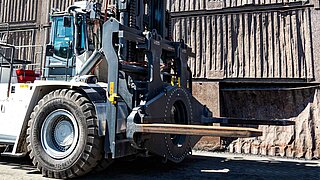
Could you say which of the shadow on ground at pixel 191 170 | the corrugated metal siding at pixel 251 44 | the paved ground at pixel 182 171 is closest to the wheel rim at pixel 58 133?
the paved ground at pixel 182 171

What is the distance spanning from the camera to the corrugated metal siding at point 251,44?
1055 cm

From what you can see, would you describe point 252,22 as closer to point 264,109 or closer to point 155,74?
point 264,109

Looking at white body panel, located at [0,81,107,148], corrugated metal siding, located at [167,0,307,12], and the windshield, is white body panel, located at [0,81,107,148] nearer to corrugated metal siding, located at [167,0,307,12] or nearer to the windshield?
the windshield

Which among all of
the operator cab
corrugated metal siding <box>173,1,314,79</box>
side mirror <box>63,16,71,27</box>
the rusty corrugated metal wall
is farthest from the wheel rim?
corrugated metal siding <box>173,1,314,79</box>

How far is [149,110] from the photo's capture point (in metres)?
5.32

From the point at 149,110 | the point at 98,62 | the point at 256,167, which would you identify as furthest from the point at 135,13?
the point at 256,167

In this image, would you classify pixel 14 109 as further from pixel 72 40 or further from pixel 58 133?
pixel 72 40

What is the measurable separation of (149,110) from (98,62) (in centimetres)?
173

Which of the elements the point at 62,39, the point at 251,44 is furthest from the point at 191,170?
the point at 251,44

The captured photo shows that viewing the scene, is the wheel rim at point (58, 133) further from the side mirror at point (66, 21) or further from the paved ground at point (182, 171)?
the side mirror at point (66, 21)

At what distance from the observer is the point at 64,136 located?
5.73 m

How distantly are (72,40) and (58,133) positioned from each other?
245 cm

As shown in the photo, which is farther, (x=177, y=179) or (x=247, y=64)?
(x=247, y=64)

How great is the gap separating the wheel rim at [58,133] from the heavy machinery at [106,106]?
0.02 m
